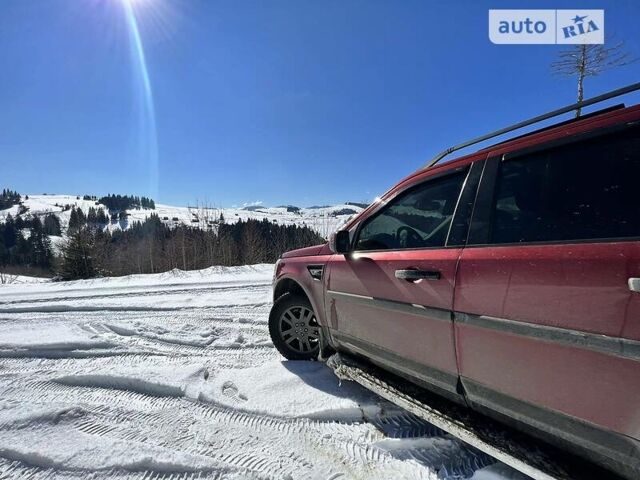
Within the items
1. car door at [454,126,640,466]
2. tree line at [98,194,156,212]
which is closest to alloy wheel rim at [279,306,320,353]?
car door at [454,126,640,466]

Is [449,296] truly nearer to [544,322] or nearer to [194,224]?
[544,322]

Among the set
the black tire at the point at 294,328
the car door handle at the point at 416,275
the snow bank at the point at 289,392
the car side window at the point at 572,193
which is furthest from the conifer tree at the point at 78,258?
the car side window at the point at 572,193

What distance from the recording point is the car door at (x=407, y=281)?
1936 millimetres

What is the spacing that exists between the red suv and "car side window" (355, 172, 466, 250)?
0.5 inches

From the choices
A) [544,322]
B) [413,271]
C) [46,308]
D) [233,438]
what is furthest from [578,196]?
[46,308]

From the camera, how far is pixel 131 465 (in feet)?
6.68

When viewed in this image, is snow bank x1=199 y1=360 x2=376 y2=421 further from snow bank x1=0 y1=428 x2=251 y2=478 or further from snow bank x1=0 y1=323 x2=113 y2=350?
snow bank x1=0 y1=323 x2=113 y2=350

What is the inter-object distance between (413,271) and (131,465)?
205cm

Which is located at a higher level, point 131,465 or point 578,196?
point 578,196

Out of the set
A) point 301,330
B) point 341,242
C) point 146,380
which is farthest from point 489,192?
point 146,380

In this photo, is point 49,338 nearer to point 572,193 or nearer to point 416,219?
point 416,219

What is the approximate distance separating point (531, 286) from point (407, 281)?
29.7 inches

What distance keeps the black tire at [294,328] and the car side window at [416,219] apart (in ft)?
3.89

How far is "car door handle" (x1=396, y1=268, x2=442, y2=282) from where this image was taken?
194 cm
